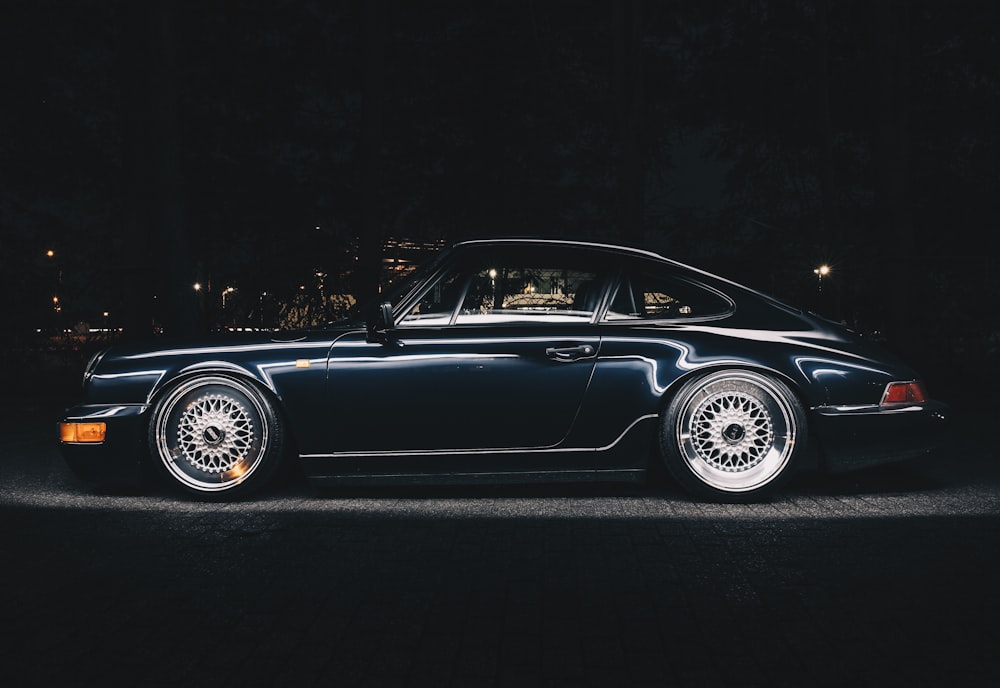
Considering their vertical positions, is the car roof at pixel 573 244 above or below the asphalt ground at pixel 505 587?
above

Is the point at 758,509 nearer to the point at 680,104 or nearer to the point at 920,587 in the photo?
the point at 920,587

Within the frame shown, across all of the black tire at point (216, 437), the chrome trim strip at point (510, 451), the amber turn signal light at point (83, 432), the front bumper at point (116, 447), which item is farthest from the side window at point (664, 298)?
the amber turn signal light at point (83, 432)

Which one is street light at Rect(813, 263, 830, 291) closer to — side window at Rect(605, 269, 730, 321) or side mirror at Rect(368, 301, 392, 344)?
side window at Rect(605, 269, 730, 321)

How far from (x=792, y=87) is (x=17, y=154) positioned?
16280 mm

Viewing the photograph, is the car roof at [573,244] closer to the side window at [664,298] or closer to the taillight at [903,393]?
the side window at [664,298]

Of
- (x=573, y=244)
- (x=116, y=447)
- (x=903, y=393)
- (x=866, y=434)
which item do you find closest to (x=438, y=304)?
(x=573, y=244)

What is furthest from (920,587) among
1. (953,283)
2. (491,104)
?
(491,104)

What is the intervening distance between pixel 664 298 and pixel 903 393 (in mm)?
1395

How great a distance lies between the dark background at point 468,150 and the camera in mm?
12008

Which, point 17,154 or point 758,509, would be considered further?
point 17,154

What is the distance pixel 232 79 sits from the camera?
2102cm

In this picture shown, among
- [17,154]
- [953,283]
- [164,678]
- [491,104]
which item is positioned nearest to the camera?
[164,678]

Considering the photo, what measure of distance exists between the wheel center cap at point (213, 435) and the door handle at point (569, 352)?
6.15 feet

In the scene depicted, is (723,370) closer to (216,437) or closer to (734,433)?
(734,433)
